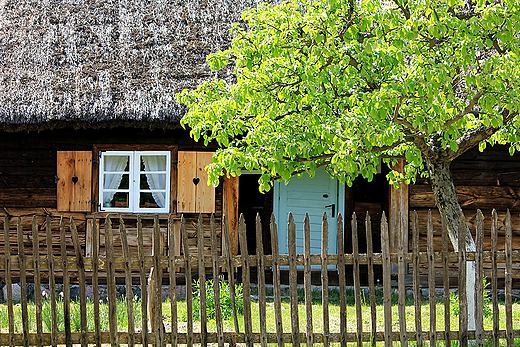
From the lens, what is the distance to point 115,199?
7246 mm

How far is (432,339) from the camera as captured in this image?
3.69 m

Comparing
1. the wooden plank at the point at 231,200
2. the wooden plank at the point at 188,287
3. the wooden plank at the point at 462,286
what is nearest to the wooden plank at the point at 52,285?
the wooden plank at the point at 188,287

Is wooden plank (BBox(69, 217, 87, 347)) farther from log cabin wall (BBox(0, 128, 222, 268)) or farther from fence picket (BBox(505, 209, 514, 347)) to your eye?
log cabin wall (BBox(0, 128, 222, 268))

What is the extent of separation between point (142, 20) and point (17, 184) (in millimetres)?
3198

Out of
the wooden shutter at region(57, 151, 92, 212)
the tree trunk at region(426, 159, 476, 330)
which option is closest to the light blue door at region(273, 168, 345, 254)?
the wooden shutter at region(57, 151, 92, 212)

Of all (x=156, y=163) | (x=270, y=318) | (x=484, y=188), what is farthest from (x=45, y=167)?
(x=484, y=188)

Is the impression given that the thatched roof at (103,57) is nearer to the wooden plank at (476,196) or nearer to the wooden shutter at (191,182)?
the wooden shutter at (191,182)

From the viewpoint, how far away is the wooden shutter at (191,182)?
22.9 ft

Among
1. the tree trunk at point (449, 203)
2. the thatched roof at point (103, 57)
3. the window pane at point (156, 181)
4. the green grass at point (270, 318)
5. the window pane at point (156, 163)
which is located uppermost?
the thatched roof at point (103, 57)

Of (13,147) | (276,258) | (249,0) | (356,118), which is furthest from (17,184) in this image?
(356,118)

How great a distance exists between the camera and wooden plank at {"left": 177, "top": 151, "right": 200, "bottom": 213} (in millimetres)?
6977

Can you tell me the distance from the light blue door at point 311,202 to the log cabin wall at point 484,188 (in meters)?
1.68

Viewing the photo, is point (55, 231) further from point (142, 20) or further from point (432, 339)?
point (432, 339)

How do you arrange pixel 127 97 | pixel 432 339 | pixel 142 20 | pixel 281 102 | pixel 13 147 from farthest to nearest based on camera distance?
pixel 142 20 < pixel 13 147 < pixel 127 97 < pixel 281 102 < pixel 432 339
